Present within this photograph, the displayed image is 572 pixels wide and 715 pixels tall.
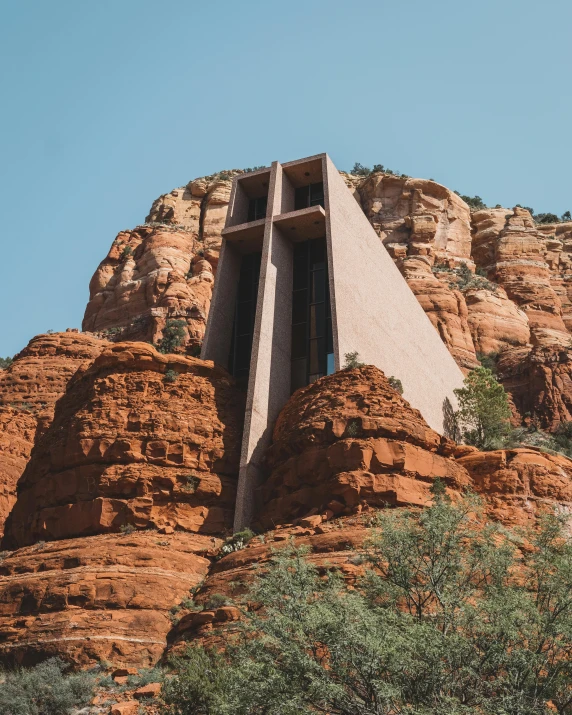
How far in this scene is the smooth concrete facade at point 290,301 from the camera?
30.6 m

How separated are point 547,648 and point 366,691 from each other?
3.29 metres

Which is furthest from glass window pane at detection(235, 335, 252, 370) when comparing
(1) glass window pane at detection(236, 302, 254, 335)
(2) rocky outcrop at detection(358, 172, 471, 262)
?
(2) rocky outcrop at detection(358, 172, 471, 262)

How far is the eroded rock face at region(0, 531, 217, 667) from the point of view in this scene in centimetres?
2158

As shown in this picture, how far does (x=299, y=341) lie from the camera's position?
1329 inches

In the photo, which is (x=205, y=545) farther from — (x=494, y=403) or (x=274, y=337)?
(x=494, y=403)

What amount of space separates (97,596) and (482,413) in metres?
21.0

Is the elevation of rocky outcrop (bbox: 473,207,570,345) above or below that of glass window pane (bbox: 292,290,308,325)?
above

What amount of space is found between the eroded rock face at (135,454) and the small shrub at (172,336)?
47.2 feet

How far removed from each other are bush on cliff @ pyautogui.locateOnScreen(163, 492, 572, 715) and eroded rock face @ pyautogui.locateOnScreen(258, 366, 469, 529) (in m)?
4.93

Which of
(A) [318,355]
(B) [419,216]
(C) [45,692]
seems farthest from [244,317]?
(B) [419,216]

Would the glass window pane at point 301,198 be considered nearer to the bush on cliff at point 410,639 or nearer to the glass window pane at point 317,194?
the glass window pane at point 317,194

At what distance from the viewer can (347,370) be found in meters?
28.6

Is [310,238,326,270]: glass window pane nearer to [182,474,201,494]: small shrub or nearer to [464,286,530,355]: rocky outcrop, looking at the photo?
[182,474,201,494]: small shrub

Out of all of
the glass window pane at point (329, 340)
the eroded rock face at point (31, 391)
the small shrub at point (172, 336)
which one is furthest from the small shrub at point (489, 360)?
the glass window pane at point (329, 340)
